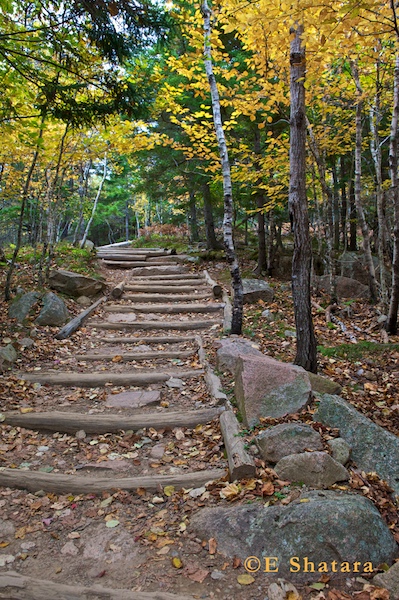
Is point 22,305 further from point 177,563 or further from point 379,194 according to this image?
point 379,194

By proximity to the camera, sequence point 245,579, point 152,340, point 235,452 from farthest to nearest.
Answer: point 152,340
point 235,452
point 245,579

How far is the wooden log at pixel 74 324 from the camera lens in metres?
6.63

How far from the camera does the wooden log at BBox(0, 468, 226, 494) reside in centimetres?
321

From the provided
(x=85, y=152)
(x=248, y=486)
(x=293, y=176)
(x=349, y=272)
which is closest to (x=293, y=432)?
(x=248, y=486)

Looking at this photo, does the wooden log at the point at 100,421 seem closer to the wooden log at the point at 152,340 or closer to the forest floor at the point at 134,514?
the forest floor at the point at 134,514

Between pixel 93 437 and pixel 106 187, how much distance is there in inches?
962

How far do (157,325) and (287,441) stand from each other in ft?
15.3

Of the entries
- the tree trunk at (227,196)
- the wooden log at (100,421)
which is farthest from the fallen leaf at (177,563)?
the tree trunk at (227,196)

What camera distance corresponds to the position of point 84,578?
2.41 metres

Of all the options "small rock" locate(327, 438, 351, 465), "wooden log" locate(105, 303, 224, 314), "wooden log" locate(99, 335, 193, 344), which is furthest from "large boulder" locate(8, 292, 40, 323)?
"small rock" locate(327, 438, 351, 465)

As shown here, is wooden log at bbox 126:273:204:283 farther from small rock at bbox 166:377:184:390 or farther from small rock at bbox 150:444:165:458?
small rock at bbox 150:444:165:458

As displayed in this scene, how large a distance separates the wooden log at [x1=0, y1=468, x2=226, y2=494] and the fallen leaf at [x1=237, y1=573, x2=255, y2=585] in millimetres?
888

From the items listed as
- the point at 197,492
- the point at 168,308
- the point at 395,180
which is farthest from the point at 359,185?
the point at 197,492

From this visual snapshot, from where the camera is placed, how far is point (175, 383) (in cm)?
513
